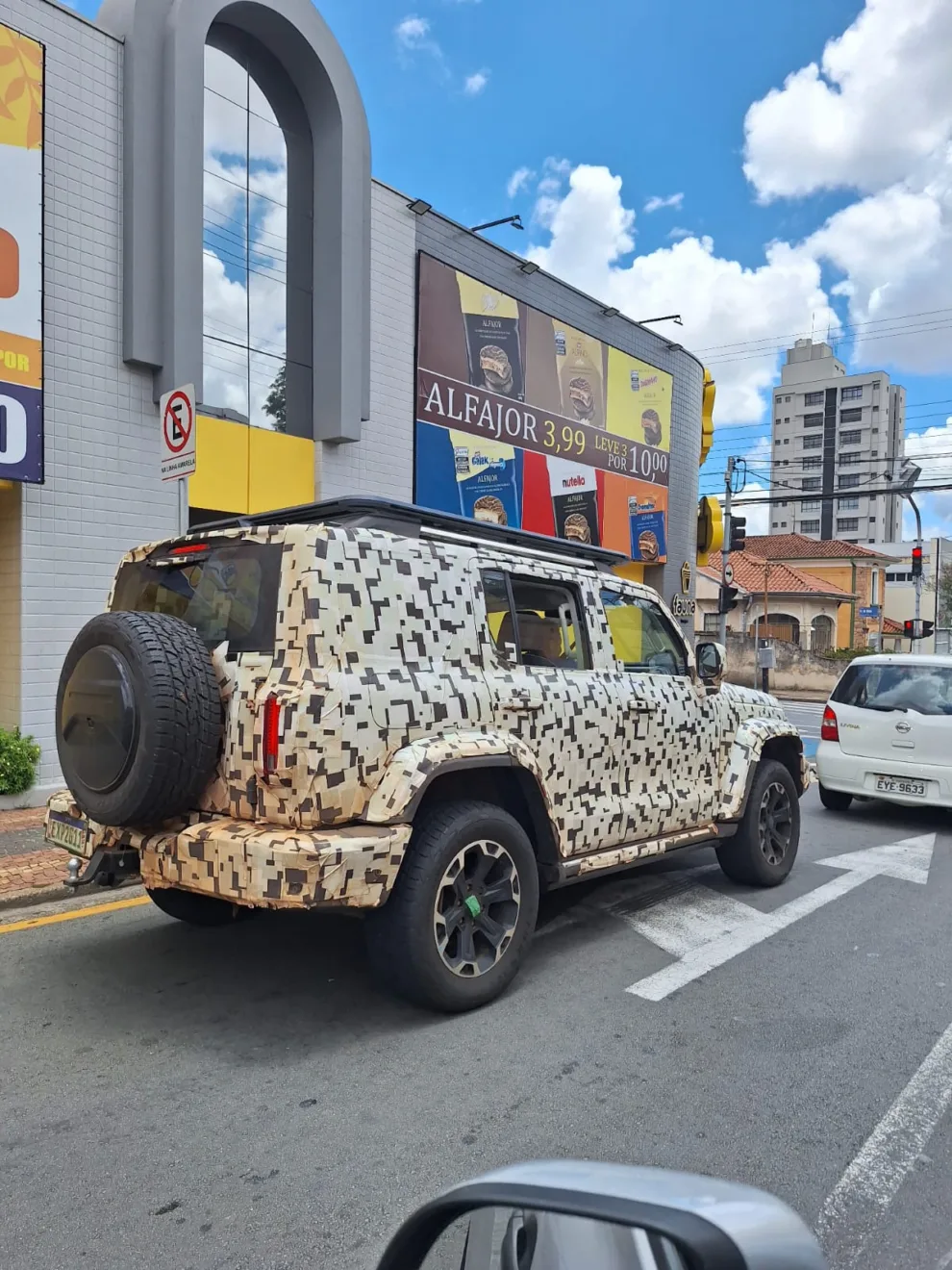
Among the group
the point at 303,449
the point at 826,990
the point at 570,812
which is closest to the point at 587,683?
the point at 570,812

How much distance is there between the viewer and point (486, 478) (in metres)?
13.7

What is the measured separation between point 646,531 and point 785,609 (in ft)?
99.2

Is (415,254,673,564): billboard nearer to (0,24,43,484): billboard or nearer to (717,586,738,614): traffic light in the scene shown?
(717,586,738,614): traffic light

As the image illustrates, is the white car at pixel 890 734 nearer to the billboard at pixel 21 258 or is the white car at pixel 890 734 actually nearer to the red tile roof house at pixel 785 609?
the billboard at pixel 21 258

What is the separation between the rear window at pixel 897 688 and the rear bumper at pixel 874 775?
50 cm

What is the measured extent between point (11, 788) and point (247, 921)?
384 cm

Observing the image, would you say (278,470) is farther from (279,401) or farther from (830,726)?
(830,726)

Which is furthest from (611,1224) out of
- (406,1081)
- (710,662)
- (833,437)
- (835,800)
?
(833,437)

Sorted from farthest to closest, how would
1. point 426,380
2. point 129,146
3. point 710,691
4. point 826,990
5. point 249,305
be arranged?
point 426,380 → point 249,305 → point 129,146 → point 710,691 → point 826,990

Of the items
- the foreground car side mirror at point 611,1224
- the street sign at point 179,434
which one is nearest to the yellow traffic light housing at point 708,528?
the street sign at point 179,434

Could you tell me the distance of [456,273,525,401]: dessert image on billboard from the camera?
13.5 meters

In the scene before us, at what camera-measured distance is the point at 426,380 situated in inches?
500

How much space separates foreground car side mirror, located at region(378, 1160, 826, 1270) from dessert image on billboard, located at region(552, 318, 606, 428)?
14948 millimetres

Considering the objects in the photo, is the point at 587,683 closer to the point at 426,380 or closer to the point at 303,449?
the point at 303,449
